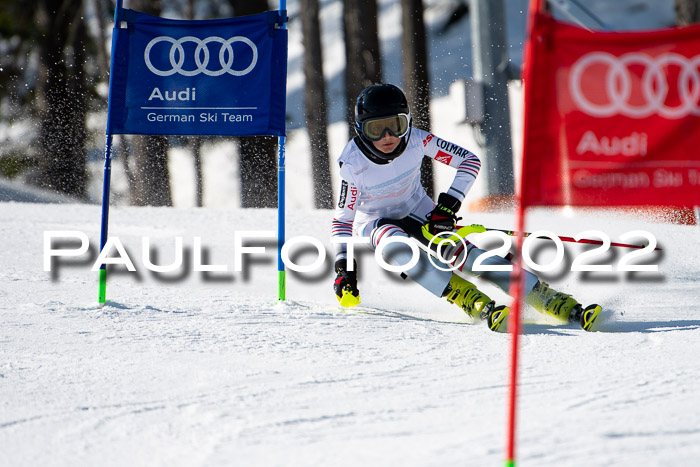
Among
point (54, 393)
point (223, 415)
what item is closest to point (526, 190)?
point (223, 415)

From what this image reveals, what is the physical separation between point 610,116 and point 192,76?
3.12m

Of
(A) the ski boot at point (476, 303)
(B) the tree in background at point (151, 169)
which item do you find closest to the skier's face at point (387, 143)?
(A) the ski boot at point (476, 303)

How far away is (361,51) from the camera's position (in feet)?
44.3

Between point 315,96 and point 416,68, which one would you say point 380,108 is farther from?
point 315,96

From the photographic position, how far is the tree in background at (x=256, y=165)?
13125 millimetres

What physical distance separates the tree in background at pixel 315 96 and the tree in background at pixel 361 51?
2.21m

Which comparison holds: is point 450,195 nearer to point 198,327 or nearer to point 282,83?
point 282,83

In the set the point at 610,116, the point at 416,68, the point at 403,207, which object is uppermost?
the point at 416,68

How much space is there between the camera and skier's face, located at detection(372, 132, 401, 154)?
5008 mm

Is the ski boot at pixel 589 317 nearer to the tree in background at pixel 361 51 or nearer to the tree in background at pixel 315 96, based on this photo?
the tree in background at pixel 361 51

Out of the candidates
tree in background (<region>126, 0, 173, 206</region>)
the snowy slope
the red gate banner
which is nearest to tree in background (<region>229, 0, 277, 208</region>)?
tree in background (<region>126, 0, 173, 206</region>)

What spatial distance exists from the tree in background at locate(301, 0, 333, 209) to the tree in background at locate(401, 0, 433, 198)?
3197 mm

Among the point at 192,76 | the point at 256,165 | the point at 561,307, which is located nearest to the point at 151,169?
the point at 256,165

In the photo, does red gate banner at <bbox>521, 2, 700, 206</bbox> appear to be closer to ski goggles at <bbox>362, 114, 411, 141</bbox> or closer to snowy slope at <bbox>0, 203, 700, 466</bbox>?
snowy slope at <bbox>0, 203, 700, 466</bbox>
